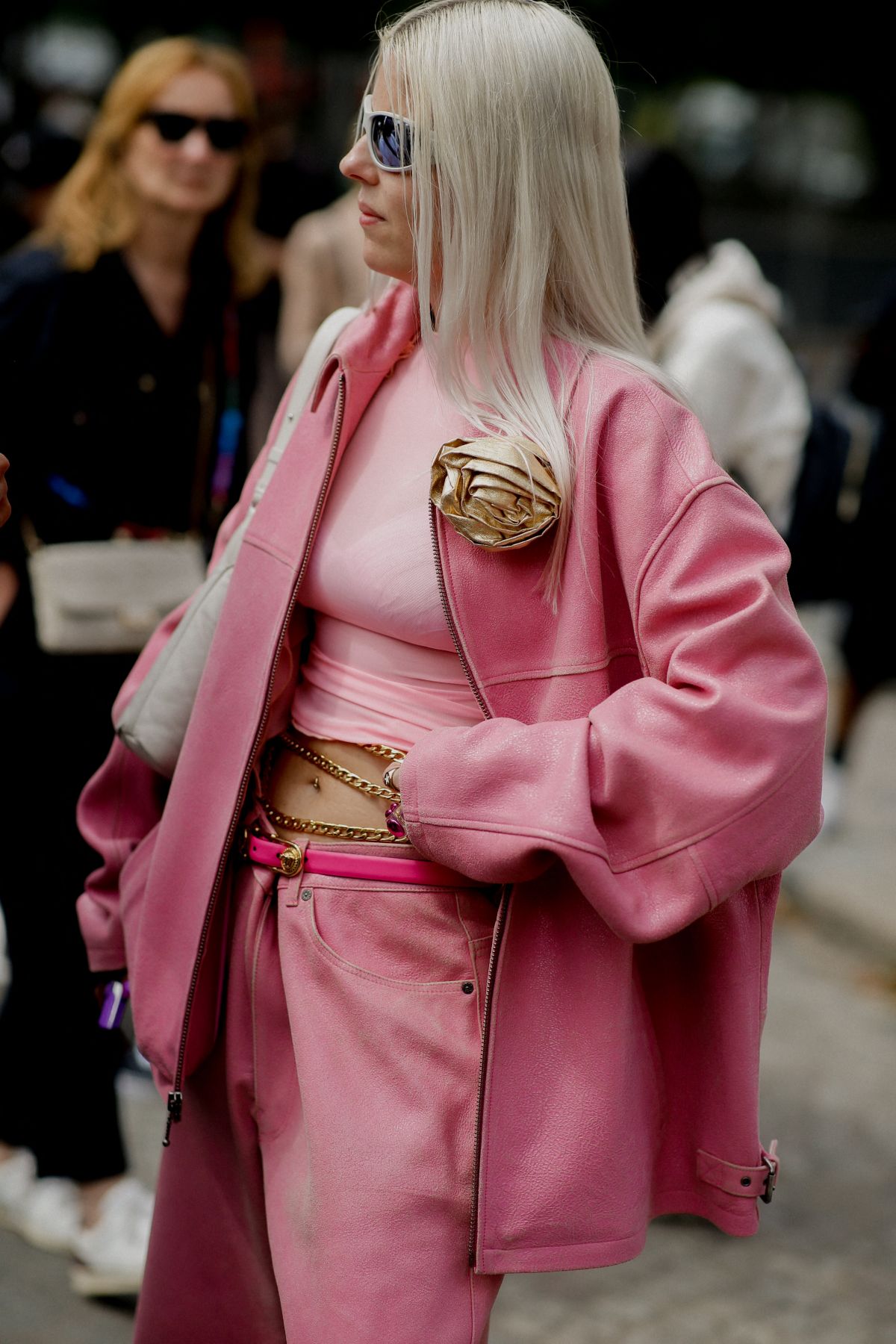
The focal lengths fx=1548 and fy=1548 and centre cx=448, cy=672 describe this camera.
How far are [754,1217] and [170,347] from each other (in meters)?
2.33

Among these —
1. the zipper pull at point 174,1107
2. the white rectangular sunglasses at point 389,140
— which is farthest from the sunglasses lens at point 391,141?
the zipper pull at point 174,1107

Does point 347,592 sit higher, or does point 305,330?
point 347,592

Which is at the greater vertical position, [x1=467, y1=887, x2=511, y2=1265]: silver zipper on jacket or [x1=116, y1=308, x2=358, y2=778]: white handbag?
[x1=116, y1=308, x2=358, y2=778]: white handbag

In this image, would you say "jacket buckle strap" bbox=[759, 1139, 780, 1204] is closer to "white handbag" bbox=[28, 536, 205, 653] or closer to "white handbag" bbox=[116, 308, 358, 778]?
"white handbag" bbox=[116, 308, 358, 778]

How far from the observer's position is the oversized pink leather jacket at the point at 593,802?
1.77m

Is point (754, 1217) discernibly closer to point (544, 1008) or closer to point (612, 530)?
point (544, 1008)

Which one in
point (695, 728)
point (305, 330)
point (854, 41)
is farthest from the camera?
point (854, 41)

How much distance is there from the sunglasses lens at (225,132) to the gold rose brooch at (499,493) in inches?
81.8

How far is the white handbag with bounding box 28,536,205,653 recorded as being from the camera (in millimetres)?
3357

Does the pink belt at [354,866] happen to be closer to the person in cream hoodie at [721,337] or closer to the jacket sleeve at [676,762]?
the jacket sleeve at [676,762]

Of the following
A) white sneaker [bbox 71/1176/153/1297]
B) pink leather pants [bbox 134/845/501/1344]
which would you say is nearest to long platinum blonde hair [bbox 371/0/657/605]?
pink leather pants [bbox 134/845/501/1344]

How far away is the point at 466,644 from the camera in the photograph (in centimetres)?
191

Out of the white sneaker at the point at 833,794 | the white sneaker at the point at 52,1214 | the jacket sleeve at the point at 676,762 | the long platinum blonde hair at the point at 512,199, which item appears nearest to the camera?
the jacket sleeve at the point at 676,762

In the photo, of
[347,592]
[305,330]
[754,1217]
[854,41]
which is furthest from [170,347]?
[854,41]
